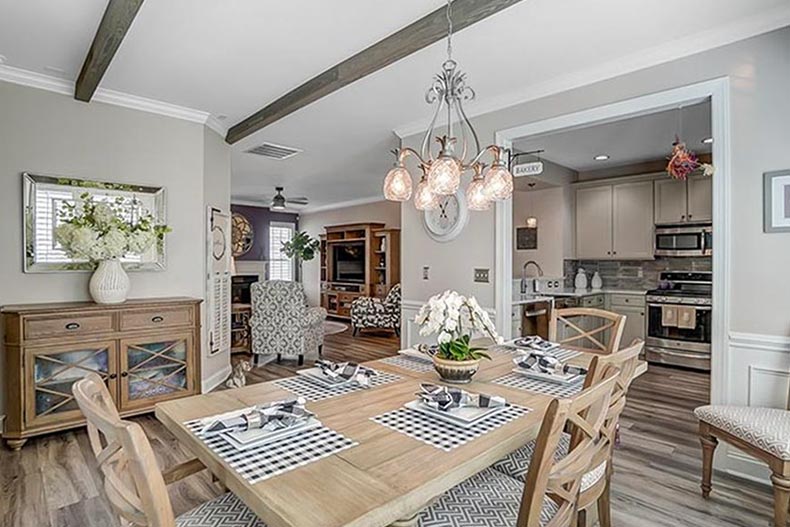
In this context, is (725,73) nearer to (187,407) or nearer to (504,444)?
(504,444)

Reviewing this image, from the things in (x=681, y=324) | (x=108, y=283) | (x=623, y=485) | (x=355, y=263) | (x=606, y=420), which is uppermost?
(x=355, y=263)

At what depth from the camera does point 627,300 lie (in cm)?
597

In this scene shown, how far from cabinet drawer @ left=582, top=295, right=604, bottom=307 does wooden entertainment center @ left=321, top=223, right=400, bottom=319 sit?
13.0 feet

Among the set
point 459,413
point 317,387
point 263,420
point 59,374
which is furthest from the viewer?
point 59,374

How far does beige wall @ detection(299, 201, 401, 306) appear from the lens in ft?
30.4

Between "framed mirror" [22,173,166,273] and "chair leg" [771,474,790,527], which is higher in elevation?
"framed mirror" [22,173,166,273]

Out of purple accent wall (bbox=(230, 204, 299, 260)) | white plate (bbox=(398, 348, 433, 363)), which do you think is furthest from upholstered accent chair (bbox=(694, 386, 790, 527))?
purple accent wall (bbox=(230, 204, 299, 260))

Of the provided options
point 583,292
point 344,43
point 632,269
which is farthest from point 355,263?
point 344,43

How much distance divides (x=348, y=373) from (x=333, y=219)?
881 cm

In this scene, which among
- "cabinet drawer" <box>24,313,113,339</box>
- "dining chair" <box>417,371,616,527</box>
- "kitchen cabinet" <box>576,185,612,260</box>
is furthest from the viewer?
"kitchen cabinet" <box>576,185,612,260</box>

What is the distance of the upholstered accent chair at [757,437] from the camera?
6.41 feet

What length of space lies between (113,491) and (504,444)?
3.59 feet

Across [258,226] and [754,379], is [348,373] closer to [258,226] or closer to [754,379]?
[754,379]

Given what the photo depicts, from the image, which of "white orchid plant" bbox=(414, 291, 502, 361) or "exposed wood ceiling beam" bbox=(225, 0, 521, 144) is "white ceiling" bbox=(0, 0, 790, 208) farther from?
"white orchid plant" bbox=(414, 291, 502, 361)
